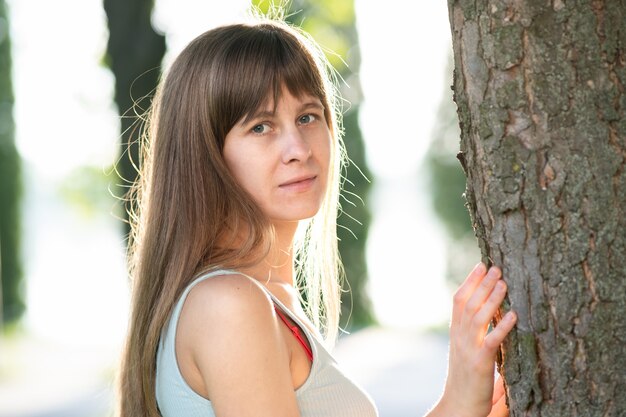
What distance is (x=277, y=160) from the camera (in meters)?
2.50

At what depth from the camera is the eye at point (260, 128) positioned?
8.25 feet

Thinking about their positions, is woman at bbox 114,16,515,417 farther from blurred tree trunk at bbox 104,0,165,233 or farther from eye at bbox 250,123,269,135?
blurred tree trunk at bbox 104,0,165,233

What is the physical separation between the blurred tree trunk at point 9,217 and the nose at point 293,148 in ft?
61.0

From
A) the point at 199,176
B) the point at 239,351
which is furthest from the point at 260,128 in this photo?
the point at 239,351

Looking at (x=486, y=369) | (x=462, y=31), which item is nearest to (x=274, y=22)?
(x=462, y=31)

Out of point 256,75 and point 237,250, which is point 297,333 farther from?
point 256,75

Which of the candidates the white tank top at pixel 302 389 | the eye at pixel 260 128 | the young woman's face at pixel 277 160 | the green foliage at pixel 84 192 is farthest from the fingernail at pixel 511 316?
the green foliage at pixel 84 192

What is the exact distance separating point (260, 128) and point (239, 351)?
598 mm

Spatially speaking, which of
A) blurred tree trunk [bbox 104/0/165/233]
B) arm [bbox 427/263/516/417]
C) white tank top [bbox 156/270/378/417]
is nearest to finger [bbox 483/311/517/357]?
arm [bbox 427/263/516/417]

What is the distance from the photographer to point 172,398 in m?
2.44

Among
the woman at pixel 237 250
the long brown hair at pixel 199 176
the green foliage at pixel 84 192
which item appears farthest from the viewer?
the green foliage at pixel 84 192

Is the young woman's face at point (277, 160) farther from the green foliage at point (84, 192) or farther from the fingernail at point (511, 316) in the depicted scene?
the green foliage at point (84, 192)

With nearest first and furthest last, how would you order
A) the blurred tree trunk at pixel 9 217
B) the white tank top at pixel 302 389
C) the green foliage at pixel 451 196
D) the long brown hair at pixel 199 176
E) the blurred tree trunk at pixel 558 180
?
the blurred tree trunk at pixel 558 180, the white tank top at pixel 302 389, the long brown hair at pixel 199 176, the green foliage at pixel 451 196, the blurred tree trunk at pixel 9 217

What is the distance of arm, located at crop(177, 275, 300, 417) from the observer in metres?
2.23
